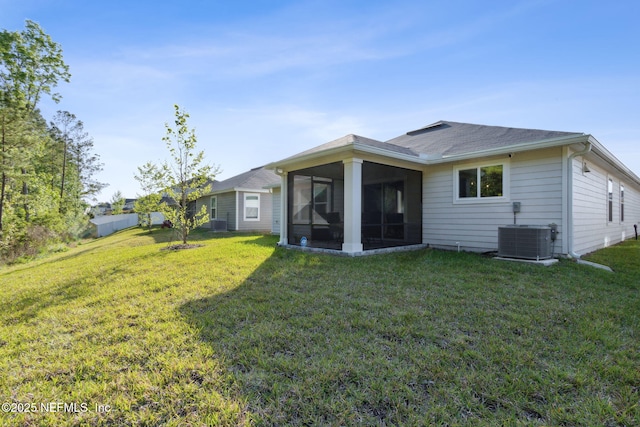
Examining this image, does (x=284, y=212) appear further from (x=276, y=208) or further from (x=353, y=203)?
(x=276, y=208)

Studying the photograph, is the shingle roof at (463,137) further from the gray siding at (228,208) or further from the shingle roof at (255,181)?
the gray siding at (228,208)

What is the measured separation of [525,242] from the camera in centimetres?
574

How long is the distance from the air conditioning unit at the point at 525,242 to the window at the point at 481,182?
116 cm

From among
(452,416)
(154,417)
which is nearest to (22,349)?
(154,417)

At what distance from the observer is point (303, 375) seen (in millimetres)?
2084

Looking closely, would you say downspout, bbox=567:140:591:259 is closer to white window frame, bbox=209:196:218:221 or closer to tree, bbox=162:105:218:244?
tree, bbox=162:105:218:244

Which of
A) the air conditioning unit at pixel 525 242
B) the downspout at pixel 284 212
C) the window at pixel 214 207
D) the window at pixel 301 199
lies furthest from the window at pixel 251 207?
the air conditioning unit at pixel 525 242

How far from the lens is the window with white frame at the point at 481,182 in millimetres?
6723

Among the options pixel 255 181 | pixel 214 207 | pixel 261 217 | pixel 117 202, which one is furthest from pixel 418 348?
pixel 117 202

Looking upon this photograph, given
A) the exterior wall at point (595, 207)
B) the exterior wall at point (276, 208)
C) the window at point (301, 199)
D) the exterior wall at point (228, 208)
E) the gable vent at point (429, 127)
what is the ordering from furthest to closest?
the exterior wall at point (228, 208) → the exterior wall at point (276, 208) → the gable vent at point (429, 127) → the window at point (301, 199) → the exterior wall at point (595, 207)

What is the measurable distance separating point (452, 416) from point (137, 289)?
14.6ft

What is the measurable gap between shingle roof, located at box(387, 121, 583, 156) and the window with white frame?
1.65ft

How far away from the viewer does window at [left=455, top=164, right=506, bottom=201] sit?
6754mm

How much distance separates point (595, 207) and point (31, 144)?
67.9ft
